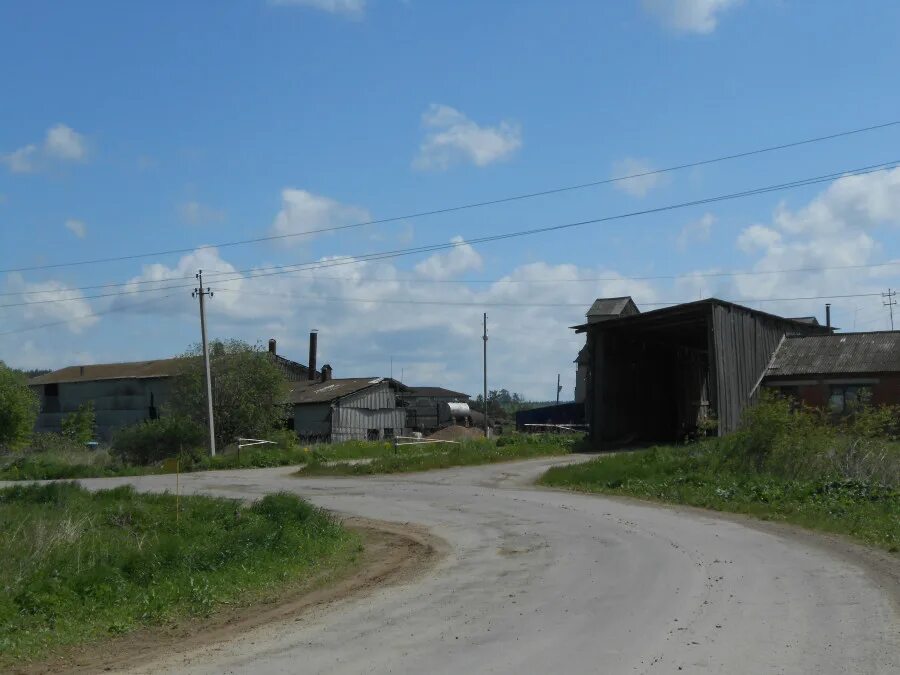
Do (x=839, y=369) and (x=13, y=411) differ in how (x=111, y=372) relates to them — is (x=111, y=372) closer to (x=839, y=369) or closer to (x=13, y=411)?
(x=13, y=411)

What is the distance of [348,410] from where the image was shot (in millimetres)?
62625

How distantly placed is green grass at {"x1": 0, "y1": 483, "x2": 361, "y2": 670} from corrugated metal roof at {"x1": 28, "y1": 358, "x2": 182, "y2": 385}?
51.1 m

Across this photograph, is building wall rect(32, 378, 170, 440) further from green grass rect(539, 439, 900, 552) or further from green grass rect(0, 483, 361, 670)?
green grass rect(0, 483, 361, 670)

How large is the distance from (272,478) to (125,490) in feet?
33.7

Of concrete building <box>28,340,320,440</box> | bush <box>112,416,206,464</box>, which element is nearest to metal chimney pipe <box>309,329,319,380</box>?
concrete building <box>28,340,320,440</box>

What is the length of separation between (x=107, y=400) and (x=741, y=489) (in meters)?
59.5

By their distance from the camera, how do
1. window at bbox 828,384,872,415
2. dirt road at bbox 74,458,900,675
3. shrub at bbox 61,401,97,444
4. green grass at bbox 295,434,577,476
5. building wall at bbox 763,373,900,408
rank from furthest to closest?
1. shrub at bbox 61,401,97,444
2. window at bbox 828,384,872,415
3. building wall at bbox 763,373,900,408
4. green grass at bbox 295,434,577,476
5. dirt road at bbox 74,458,900,675

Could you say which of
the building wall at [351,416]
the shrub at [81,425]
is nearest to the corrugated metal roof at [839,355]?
Answer: the building wall at [351,416]

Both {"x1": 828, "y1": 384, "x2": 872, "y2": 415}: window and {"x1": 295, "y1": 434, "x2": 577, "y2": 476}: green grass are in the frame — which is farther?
{"x1": 828, "y1": 384, "x2": 872, "y2": 415}: window

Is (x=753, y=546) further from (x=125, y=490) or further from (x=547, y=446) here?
(x=547, y=446)

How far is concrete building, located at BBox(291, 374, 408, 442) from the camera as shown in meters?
61.4

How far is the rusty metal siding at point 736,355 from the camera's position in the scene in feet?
127

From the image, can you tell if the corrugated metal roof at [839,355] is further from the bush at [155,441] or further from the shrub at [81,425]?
the shrub at [81,425]

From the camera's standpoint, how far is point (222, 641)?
985 cm
